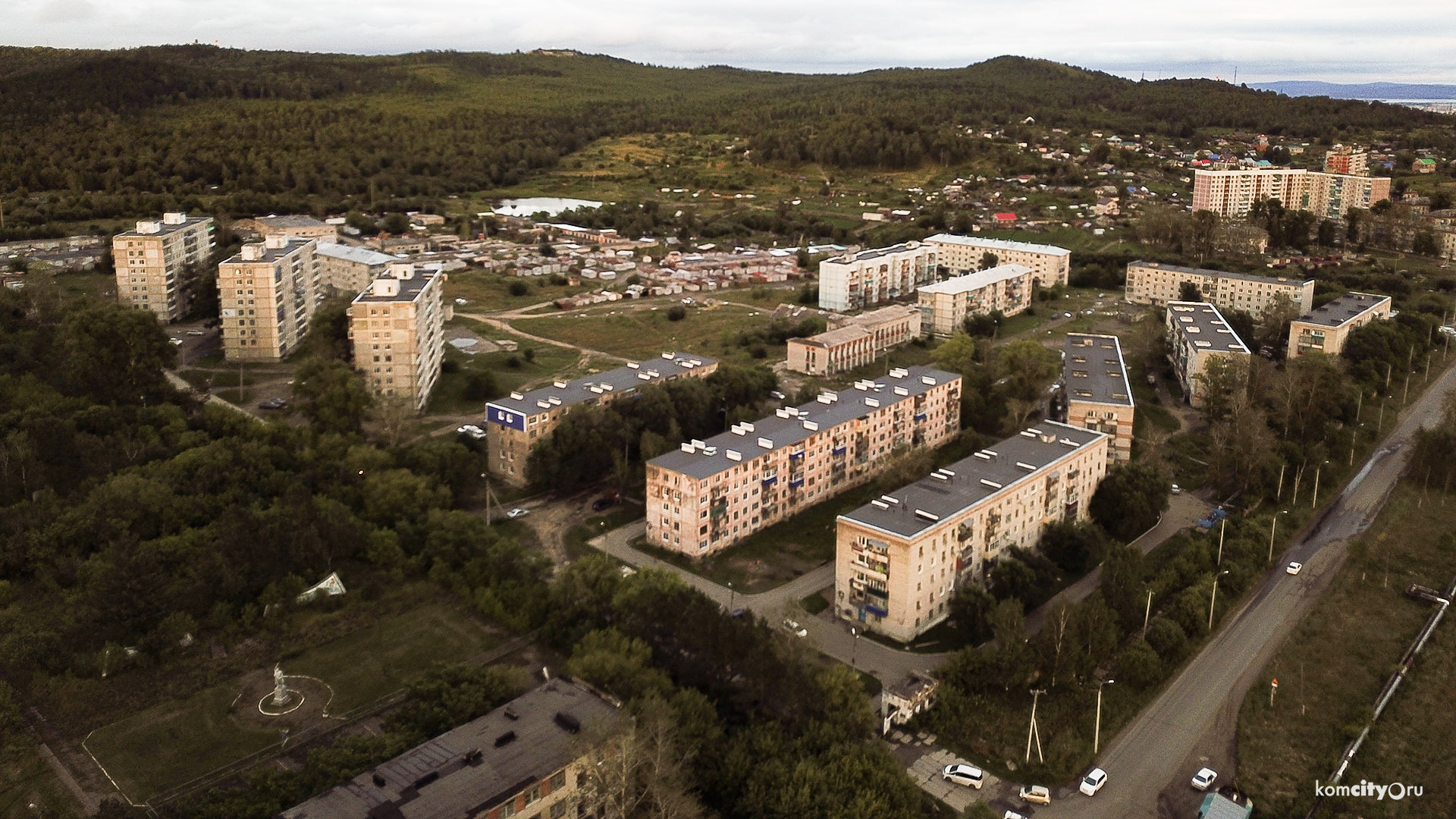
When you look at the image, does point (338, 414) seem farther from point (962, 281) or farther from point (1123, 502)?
point (962, 281)

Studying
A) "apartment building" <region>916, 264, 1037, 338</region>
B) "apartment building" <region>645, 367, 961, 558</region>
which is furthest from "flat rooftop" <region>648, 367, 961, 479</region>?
"apartment building" <region>916, 264, 1037, 338</region>

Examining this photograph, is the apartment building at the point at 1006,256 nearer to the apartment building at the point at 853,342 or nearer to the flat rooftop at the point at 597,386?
the apartment building at the point at 853,342

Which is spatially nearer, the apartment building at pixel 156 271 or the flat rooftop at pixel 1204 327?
the flat rooftop at pixel 1204 327

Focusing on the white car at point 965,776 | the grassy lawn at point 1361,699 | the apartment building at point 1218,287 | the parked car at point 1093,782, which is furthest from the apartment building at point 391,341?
the apartment building at point 1218,287

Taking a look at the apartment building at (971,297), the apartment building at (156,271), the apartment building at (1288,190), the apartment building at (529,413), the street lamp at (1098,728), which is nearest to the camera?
the street lamp at (1098,728)

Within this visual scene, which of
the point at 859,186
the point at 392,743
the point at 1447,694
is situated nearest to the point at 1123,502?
the point at 1447,694

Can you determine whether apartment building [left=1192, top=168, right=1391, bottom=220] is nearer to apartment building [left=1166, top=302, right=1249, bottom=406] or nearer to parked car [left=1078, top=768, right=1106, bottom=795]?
apartment building [left=1166, top=302, right=1249, bottom=406]

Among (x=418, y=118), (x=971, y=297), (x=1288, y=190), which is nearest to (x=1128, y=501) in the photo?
(x=971, y=297)
